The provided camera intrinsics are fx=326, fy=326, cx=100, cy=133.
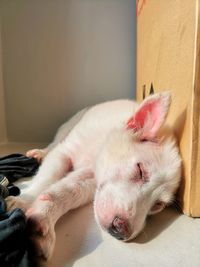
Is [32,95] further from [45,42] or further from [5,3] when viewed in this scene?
[5,3]

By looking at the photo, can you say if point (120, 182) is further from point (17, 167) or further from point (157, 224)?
point (17, 167)

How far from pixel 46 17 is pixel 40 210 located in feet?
5.07

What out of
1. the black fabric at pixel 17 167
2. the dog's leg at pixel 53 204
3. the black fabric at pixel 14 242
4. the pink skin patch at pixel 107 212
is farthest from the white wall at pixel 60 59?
the black fabric at pixel 14 242

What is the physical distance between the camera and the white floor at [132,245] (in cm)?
75

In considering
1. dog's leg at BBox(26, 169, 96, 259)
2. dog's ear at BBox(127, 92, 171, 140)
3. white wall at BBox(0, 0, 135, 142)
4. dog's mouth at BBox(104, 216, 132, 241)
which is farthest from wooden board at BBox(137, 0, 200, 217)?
white wall at BBox(0, 0, 135, 142)

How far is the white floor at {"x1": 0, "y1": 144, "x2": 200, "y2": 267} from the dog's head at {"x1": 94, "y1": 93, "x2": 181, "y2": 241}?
3 centimetres

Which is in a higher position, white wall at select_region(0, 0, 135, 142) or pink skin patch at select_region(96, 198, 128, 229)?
white wall at select_region(0, 0, 135, 142)

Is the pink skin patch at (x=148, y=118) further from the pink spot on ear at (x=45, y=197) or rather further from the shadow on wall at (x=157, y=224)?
the pink spot on ear at (x=45, y=197)

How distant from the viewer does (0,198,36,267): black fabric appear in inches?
27.1

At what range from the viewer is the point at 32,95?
2.18m

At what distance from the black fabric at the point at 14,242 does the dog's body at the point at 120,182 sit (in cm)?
4

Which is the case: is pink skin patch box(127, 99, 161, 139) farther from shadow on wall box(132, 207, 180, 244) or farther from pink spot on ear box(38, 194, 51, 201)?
A: pink spot on ear box(38, 194, 51, 201)

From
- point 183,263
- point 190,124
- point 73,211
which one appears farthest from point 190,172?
point 73,211

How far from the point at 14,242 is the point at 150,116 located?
23.7 inches
